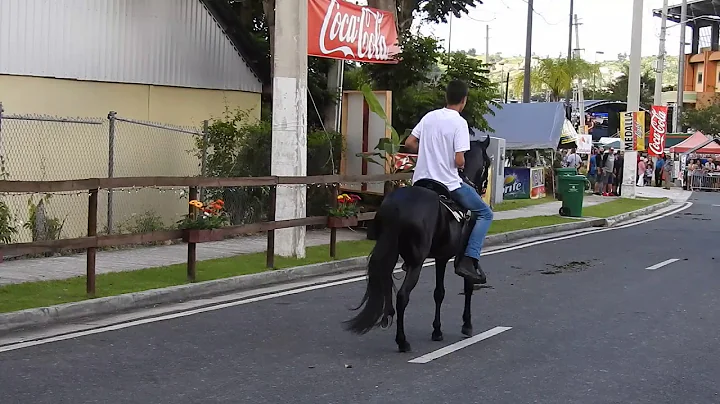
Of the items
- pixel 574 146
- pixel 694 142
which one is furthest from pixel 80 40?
pixel 694 142

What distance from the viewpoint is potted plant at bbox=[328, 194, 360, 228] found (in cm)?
1480

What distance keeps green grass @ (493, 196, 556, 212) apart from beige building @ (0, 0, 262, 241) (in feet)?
32.9

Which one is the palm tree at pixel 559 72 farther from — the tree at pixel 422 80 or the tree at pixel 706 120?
the tree at pixel 422 80

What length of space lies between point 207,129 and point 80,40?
271 centimetres

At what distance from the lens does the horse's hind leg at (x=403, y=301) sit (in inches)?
335

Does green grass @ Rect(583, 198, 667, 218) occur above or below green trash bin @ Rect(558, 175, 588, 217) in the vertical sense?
below

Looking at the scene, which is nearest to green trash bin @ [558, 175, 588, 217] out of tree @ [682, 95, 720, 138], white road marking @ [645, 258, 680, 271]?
white road marking @ [645, 258, 680, 271]

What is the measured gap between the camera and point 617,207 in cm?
3106

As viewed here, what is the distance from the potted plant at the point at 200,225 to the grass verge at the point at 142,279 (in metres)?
0.53

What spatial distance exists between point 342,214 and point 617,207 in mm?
18245

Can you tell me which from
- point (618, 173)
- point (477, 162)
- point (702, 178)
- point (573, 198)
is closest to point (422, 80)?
point (573, 198)

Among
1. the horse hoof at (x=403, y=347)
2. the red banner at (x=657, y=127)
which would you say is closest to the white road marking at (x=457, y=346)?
the horse hoof at (x=403, y=347)

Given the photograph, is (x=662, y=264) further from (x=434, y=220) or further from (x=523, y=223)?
(x=434, y=220)

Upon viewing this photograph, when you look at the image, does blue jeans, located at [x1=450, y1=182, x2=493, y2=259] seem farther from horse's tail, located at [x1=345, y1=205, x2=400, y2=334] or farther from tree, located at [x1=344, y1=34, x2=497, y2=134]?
tree, located at [x1=344, y1=34, x2=497, y2=134]
